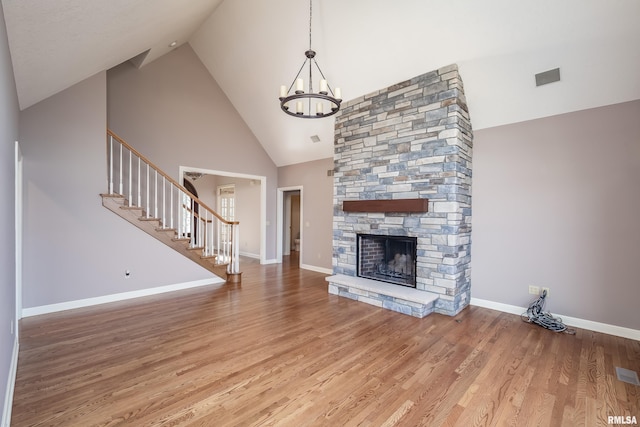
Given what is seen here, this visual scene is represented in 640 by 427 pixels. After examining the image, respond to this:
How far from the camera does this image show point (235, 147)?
7121mm

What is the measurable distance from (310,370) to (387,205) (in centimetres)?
272

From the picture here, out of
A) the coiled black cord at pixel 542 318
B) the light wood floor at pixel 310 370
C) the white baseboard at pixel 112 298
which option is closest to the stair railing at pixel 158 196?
the white baseboard at pixel 112 298

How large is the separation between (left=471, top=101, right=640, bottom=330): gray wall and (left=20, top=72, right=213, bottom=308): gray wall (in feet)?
18.8

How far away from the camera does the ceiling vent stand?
11.5 feet

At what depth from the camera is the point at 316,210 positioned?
283 inches

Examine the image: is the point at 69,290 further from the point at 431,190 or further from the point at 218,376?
the point at 431,190

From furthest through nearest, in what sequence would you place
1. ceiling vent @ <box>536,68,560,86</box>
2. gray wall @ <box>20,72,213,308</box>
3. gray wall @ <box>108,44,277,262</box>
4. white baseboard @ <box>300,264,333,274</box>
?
white baseboard @ <box>300,264,333,274</box>
gray wall @ <box>108,44,277,262</box>
gray wall @ <box>20,72,213,308</box>
ceiling vent @ <box>536,68,560,86</box>

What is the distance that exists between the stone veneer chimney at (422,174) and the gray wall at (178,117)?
3334 millimetres

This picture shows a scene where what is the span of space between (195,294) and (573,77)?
626 cm

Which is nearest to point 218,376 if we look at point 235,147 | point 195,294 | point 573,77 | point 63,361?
point 63,361

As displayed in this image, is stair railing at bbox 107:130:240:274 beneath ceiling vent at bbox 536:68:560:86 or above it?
beneath

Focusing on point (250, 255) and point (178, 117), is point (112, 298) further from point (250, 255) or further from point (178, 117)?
point (250, 255)

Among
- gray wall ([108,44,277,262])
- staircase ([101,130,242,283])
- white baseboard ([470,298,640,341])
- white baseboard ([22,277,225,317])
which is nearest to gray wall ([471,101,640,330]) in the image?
white baseboard ([470,298,640,341])

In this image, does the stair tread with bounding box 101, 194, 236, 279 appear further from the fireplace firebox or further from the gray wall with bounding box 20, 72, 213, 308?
the fireplace firebox
